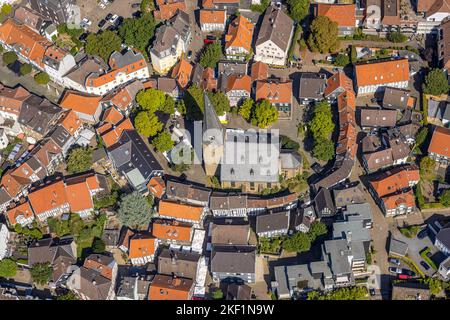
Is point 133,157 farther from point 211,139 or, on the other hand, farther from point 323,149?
point 323,149

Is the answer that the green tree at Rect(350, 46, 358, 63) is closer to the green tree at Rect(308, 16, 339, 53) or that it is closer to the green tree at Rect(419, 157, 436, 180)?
the green tree at Rect(308, 16, 339, 53)

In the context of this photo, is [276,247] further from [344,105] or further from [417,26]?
[417,26]

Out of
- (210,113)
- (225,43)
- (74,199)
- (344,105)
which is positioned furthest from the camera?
(225,43)

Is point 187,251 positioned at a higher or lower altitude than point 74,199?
lower

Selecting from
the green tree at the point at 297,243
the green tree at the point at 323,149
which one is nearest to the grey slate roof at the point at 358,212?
the green tree at the point at 297,243

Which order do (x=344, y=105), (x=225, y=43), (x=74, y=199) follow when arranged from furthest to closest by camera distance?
(x=225, y=43)
(x=344, y=105)
(x=74, y=199)

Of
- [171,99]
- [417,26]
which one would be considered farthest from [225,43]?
[417,26]
